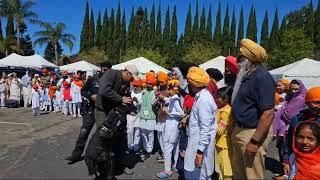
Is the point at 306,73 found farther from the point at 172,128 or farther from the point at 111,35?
the point at 111,35

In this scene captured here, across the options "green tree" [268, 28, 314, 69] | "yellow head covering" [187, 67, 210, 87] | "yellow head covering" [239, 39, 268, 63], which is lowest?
"yellow head covering" [187, 67, 210, 87]

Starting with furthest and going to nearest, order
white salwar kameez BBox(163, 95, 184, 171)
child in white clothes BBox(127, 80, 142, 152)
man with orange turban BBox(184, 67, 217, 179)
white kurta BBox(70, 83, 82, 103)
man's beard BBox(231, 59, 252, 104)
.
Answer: white kurta BBox(70, 83, 82, 103), child in white clothes BBox(127, 80, 142, 152), white salwar kameez BBox(163, 95, 184, 171), man with orange turban BBox(184, 67, 217, 179), man's beard BBox(231, 59, 252, 104)

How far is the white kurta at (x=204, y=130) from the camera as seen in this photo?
13.7 feet

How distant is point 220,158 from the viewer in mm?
4273

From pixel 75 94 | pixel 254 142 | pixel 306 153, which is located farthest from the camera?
pixel 75 94

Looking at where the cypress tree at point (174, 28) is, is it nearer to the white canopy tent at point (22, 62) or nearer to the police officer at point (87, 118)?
the white canopy tent at point (22, 62)

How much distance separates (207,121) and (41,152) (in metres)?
5.05

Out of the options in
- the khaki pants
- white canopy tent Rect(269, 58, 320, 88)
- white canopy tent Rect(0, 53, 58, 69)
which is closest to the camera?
the khaki pants

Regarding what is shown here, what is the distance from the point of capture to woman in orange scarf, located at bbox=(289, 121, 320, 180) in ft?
11.6

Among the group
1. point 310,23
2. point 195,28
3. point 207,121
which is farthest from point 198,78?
point 195,28

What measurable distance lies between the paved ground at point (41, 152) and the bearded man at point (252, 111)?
313 cm

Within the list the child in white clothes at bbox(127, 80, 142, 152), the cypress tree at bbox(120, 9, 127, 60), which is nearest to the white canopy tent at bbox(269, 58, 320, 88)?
the child in white clothes at bbox(127, 80, 142, 152)

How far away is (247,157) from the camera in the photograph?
11.6 ft

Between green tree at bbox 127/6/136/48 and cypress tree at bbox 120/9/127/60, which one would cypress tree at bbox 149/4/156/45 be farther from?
cypress tree at bbox 120/9/127/60
